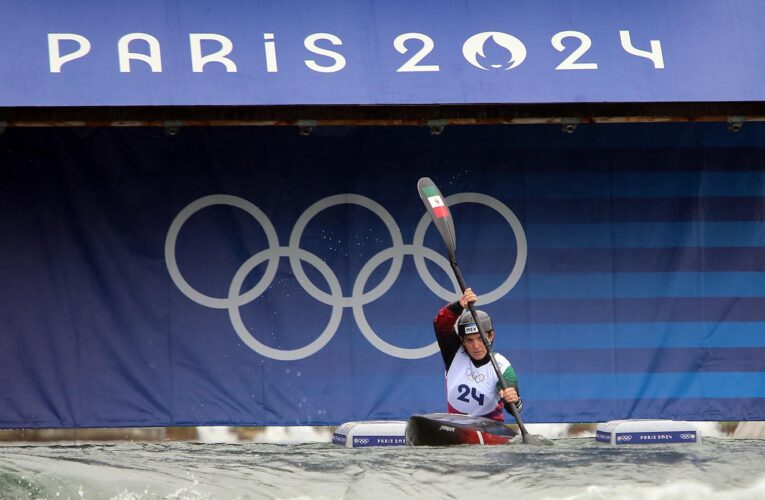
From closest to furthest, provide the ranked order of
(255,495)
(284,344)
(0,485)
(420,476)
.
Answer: (0,485)
(255,495)
(420,476)
(284,344)

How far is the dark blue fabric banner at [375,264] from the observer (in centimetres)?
1120

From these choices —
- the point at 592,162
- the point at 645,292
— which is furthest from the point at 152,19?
the point at 645,292

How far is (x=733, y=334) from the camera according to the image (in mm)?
11500

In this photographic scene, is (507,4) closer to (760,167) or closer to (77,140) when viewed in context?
(760,167)

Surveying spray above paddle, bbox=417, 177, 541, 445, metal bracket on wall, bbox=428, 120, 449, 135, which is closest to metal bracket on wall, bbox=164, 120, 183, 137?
metal bracket on wall, bbox=428, 120, 449, 135

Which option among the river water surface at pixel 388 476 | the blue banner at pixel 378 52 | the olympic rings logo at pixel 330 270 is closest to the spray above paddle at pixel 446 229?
the blue banner at pixel 378 52

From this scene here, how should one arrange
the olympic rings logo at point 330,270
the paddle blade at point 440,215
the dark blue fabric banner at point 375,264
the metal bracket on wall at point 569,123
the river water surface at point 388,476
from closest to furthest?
the river water surface at point 388,476
the paddle blade at point 440,215
the metal bracket on wall at point 569,123
the dark blue fabric banner at point 375,264
the olympic rings logo at point 330,270

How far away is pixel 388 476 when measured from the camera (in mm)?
5266

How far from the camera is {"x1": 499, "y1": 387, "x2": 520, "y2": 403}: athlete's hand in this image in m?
9.36

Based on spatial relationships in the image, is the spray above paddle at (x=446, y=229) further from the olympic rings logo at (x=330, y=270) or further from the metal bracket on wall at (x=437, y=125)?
the olympic rings logo at (x=330, y=270)

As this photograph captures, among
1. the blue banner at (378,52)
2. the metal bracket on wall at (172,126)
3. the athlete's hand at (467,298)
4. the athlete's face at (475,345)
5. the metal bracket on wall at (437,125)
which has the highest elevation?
the blue banner at (378,52)

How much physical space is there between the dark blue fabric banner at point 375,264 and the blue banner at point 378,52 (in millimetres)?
908

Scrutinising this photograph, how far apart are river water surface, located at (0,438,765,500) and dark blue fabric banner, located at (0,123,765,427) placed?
17.9 ft

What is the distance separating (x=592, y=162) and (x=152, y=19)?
12.1 feet
